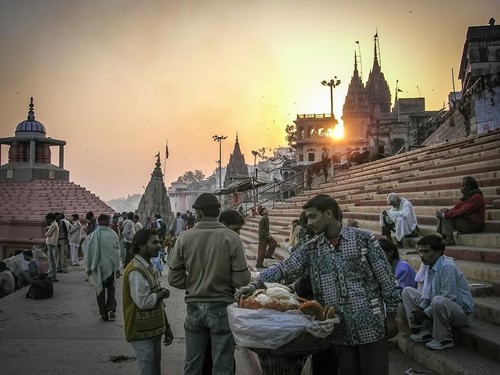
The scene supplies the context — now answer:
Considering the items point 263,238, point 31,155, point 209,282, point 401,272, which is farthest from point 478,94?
point 31,155

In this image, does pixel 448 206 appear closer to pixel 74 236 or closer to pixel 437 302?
pixel 437 302

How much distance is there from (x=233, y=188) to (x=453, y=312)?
22016mm

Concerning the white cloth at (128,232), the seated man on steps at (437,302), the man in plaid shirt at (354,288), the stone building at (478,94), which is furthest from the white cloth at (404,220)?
the stone building at (478,94)

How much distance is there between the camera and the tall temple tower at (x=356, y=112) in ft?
225

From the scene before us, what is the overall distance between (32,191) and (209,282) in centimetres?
2314

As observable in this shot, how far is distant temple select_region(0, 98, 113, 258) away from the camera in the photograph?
20.3 m

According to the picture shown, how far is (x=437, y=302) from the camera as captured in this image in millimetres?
3824

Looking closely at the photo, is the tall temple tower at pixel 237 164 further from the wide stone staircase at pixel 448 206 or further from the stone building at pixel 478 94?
the wide stone staircase at pixel 448 206

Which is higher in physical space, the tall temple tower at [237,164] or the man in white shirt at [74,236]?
the tall temple tower at [237,164]

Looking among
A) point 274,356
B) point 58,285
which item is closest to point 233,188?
point 58,285

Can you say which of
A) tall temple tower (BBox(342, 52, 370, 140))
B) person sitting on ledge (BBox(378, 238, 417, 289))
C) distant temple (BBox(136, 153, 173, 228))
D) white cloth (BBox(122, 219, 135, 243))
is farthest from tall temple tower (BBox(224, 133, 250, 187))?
person sitting on ledge (BBox(378, 238, 417, 289))

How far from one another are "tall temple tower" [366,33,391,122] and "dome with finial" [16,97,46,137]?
5347 centimetres

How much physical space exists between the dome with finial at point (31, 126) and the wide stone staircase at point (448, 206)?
16.9m

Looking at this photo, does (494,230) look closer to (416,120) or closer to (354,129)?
(416,120)
